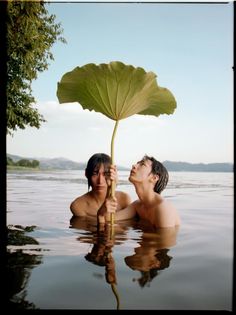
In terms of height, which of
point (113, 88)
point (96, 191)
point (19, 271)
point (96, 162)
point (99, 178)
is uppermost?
point (113, 88)

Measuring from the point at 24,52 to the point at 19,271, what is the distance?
3360mm

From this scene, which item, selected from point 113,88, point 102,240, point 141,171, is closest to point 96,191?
point 141,171

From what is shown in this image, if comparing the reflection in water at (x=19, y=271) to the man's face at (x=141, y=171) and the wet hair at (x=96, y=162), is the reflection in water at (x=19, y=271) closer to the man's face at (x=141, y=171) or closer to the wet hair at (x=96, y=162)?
the wet hair at (x=96, y=162)

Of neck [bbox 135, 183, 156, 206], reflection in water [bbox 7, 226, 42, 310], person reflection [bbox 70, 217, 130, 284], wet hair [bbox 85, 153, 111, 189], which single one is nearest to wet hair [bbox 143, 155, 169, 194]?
neck [bbox 135, 183, 156, 206]

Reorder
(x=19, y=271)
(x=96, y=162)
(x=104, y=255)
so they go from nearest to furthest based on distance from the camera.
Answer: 1. (x=19, y=271)
2. (x=104, y=255)
3. (x=96, y=162)

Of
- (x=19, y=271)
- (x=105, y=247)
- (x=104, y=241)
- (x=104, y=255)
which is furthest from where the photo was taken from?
(x=104, y=241)

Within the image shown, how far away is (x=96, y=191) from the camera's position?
3551 mm

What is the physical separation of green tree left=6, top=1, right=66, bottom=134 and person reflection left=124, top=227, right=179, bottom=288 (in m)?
1.73

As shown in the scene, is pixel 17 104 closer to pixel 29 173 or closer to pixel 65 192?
pixel 65 192

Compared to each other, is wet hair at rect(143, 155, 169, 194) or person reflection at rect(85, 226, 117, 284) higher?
wet hair at rect(143, 155, 169, 194)

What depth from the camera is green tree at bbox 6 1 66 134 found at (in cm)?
365

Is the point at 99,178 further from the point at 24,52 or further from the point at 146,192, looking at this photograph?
the point at 24,52

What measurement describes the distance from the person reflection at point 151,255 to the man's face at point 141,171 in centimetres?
49

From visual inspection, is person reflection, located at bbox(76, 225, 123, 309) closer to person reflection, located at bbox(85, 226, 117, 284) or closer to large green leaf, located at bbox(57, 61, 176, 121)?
person reflection, located at bbox(85, 226, 117, 284)
